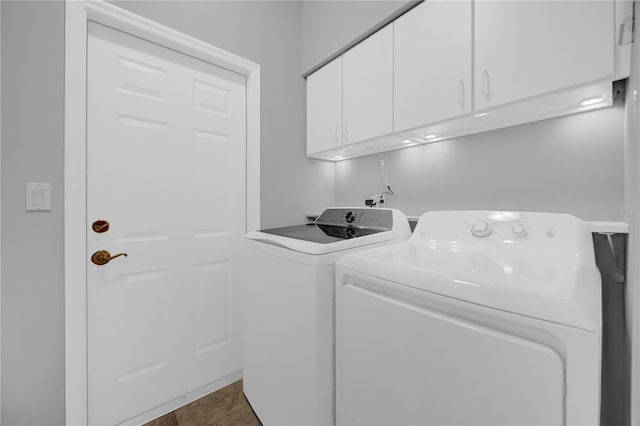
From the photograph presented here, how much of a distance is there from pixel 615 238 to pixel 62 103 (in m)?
2.50

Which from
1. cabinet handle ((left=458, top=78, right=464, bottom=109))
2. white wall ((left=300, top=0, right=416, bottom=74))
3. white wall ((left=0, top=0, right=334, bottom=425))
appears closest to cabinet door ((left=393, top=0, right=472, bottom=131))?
cabinet handle ((left=458, top=78, right=464, bottom=109))

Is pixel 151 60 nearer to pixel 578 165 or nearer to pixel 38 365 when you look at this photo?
pixel 38 365

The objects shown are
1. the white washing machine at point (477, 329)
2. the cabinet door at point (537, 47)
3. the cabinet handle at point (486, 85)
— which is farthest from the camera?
the cabinet handle at point (486, 85)

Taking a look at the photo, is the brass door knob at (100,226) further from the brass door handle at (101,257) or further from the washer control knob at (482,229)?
the washer control knob at (482,229)

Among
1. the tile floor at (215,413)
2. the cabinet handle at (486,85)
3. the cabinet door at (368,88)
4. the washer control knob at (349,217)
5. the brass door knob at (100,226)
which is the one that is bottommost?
the tile floor at (215,413)

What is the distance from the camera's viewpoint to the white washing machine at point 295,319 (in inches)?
40.1

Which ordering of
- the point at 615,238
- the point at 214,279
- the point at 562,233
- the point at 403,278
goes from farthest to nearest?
the point at 214,279, the point at 615,238, the point at 562,233, the point at 403,278

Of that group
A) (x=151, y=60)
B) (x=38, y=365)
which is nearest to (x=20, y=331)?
(x=38, y=365)

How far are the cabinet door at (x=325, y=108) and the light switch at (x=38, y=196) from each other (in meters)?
1.56

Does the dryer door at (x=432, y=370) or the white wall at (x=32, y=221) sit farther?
the white wall at (x=32, y=221)

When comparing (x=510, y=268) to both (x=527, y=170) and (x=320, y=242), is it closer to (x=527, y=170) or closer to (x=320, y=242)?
(x=320, y=242)

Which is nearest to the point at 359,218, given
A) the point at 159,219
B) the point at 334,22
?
the point at 159,219

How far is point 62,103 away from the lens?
1.24 meters

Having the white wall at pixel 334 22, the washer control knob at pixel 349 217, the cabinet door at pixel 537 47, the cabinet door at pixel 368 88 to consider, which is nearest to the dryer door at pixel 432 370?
the washer control knob at pixel 349 217
